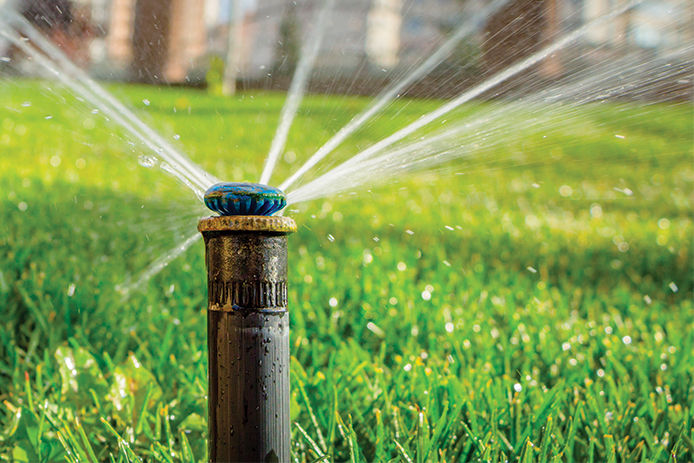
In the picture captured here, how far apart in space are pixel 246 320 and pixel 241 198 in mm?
170

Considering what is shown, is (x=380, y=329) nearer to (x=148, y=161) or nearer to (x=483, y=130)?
(x=483, y=130)

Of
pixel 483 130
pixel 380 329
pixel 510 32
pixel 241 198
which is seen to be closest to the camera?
pixel 241 198

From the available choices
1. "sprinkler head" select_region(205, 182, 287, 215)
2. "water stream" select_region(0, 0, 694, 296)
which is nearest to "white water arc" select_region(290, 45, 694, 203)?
"water stream" select_region(0, 0, 694, 296)

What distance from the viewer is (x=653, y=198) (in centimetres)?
540

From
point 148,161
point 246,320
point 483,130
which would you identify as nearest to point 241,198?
point 246,320

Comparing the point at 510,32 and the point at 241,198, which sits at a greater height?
the point at 510,32

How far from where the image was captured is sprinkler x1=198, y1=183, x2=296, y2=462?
0.96 meters

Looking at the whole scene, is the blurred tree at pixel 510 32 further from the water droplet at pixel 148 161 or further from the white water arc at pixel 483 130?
the water droplet at pixel 148 161

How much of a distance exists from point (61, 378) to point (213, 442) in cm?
70

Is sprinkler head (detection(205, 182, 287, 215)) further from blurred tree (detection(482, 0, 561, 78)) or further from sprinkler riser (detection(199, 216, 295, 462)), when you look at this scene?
blurred tree (detection(482, 0, 561, 78))

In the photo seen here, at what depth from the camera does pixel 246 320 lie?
966 millimetres

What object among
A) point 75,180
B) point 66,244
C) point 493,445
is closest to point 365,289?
point 493,445

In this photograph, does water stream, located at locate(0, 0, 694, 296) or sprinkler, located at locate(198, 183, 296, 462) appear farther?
water stream, located at locate(0, 0, 694, 296)

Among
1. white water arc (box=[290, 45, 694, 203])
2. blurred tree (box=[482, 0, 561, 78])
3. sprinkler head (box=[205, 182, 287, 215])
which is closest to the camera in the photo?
sprinkler head (box=[205, 182, 287, 215])
